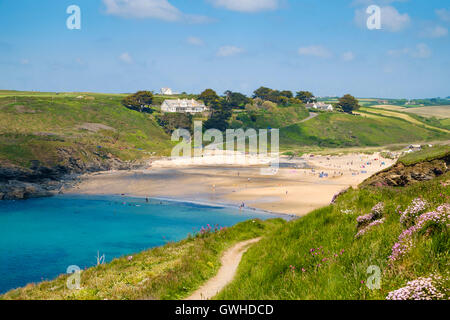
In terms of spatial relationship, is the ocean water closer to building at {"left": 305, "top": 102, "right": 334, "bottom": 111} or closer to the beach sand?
the beach sand

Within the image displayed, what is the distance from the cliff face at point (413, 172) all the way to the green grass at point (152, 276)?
38.1ft

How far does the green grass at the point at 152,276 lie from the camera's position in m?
11.5

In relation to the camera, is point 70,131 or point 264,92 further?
point 264,92

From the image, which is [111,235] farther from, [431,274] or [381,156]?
[381,156]

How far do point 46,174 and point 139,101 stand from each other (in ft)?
249

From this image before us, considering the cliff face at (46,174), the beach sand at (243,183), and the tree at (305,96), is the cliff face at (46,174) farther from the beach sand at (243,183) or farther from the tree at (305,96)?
the tree at (305,96)

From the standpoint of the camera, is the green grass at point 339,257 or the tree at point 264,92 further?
the tree at point 264,92

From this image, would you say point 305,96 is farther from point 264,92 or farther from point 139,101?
point 139,101

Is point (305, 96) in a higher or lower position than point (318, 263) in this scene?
higher

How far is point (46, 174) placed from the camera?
214 feet

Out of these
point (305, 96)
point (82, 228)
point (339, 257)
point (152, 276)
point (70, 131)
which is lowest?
point (82, 228)

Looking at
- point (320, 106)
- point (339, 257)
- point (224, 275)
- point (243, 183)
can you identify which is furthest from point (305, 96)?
point (339, 257)

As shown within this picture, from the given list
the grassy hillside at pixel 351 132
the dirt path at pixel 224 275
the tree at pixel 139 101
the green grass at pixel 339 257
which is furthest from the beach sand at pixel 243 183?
the tree at pixel 139 101
